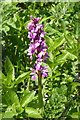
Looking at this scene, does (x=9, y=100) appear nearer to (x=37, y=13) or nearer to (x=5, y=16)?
(x=5, y=16)

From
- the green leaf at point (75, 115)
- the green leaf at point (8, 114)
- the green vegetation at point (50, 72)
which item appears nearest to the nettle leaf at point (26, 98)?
the green vegetation at point (50, 72)

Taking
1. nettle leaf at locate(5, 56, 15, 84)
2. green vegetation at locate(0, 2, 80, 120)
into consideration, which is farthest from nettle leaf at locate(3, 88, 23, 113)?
nettle leaf at locate(5, 56, 15, 84)

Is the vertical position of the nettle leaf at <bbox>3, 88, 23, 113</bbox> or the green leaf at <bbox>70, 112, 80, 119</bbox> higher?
the nettle leaf at <bbox>3, 88, 23, 113</bbox>

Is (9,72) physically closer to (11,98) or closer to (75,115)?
(11,98)

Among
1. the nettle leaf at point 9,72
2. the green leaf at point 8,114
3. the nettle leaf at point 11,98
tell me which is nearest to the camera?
the green leaf at point 8,114

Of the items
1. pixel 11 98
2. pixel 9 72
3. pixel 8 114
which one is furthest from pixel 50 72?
pixel 8 114

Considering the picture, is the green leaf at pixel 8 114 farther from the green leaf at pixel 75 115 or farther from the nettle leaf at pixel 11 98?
the green leaf at pixel 75 115

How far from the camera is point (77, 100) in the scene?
2.18 metres

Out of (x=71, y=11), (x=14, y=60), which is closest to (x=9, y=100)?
(x=14, y=60)

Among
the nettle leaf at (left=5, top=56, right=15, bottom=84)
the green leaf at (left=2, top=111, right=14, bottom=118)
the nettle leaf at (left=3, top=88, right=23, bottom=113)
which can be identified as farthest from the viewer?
the nettle leaf at (left=5, top=56, right=15, bottom=84)

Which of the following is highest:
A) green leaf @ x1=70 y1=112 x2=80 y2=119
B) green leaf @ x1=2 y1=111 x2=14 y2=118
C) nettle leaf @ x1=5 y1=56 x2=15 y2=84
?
nettle leaf @ x1=5 y1=56 x2=15 y2=84

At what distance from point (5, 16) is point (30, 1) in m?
1.28

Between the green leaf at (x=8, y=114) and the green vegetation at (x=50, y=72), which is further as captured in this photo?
the green vegetation at (x=50, y=72)

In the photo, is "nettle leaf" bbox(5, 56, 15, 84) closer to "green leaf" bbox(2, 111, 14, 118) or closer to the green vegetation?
the green vegetation
